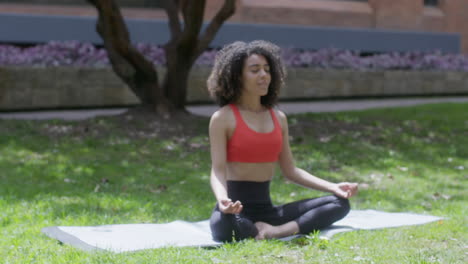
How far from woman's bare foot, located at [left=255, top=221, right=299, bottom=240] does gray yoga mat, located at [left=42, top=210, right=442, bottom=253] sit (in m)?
0.07

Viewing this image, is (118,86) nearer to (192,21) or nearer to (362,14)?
(192,21)

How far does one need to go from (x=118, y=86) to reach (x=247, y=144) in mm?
10437

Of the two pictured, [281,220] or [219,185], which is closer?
[219,185]

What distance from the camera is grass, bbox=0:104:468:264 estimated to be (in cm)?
470

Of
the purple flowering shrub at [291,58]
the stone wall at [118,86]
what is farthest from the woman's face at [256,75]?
the purple flowering shrub at [291,58]

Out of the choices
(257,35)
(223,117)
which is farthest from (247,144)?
(257,35)

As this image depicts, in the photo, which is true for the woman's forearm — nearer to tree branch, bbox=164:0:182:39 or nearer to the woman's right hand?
the woman's right hand

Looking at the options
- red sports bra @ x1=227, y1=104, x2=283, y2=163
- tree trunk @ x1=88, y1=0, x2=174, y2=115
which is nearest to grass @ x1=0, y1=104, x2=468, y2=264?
tree trunk @ x1=88, y1=0, x2=174, y2=115

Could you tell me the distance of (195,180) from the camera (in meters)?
8.13

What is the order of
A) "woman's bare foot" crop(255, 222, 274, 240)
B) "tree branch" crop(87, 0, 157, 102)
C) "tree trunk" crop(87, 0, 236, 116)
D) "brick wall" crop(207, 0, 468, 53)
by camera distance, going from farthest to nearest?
"brick wall" crop(207, 0, 468, 53) < "tree trunk" crop(87, 0, 236, 116) < "tree branch" crop(87, 0, 157, 102) < "woman's bare foot" crop(255, 222, 274, 240)

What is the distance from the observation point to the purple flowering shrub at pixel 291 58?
14867 millimetres

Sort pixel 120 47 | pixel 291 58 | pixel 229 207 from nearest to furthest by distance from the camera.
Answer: pixel 229 207 → pixel 120 47 → pixel 291 58

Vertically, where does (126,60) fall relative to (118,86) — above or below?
above

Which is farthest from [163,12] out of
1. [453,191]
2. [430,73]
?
[453,191]
